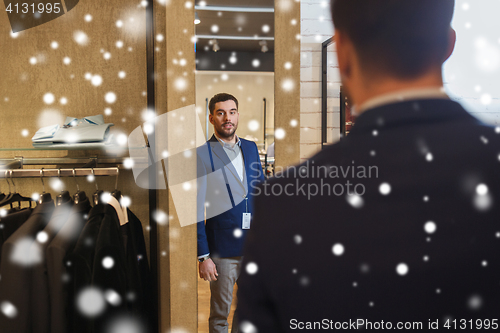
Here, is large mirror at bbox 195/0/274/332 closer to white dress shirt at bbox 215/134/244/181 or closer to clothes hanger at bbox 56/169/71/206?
white dress shirt at bbox 215/134/244/181

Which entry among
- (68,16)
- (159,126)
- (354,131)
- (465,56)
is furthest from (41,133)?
(465,56)

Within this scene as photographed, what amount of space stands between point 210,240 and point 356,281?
97 centimetres

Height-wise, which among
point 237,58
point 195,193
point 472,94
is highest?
point 237,58

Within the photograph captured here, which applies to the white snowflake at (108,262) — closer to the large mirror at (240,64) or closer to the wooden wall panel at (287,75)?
the large mirror at (240,64)

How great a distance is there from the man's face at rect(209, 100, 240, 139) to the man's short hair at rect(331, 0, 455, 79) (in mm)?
880

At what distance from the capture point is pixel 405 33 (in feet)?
1.42

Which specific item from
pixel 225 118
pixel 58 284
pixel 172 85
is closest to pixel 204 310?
pixel 58 284

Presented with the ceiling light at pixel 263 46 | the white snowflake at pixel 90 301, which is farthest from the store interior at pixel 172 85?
the white snowflake at pixel 90 301

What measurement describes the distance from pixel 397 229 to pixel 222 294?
1.04 metres

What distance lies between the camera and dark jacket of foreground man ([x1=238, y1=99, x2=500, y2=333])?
0.40 meters

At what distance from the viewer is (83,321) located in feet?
3.59

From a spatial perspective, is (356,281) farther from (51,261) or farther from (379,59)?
(51,261)

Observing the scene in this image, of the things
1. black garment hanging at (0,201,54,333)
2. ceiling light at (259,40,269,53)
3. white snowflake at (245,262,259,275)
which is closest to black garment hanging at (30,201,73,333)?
black garment hanging at (0,201,54,333)

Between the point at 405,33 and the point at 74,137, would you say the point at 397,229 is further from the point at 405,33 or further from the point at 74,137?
the point at 74,137
